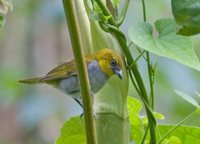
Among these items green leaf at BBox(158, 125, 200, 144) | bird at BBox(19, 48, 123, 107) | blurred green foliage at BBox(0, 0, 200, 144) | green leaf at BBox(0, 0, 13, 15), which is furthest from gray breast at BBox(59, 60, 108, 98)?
blurred green foliage at BBox(0, 0, 200, 144)

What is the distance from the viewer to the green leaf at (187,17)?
552 millimetres

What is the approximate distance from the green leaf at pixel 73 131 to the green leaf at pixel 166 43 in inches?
7.4

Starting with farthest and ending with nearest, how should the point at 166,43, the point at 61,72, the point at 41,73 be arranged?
the point at 41,73 → the point at 61,72 → the point at 166,43

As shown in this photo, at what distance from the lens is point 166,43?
2.41 feet

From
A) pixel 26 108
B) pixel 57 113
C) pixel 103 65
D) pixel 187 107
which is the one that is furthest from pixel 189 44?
pixel 57 113

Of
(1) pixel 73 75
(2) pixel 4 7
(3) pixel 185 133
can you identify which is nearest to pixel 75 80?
(1) pixel 73 75

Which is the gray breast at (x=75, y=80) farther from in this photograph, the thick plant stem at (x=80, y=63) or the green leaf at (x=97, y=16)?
the thick plant stem at (x=80, y=63)

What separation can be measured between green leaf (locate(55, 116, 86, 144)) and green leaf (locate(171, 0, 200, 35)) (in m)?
0.35

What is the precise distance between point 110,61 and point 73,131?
148 millimetres

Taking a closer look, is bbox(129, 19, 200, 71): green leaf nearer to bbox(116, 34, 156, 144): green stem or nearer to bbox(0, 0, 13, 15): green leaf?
bbox(116, 34, 156, 144): green stem

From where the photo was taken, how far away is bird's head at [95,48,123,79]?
807 mm

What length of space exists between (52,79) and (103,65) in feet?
0.32

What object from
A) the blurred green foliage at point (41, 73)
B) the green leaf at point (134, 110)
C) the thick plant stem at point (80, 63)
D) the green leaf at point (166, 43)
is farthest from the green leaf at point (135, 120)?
the blurred green foliage at point (41, 73)

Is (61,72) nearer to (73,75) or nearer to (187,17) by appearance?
(73,75)
